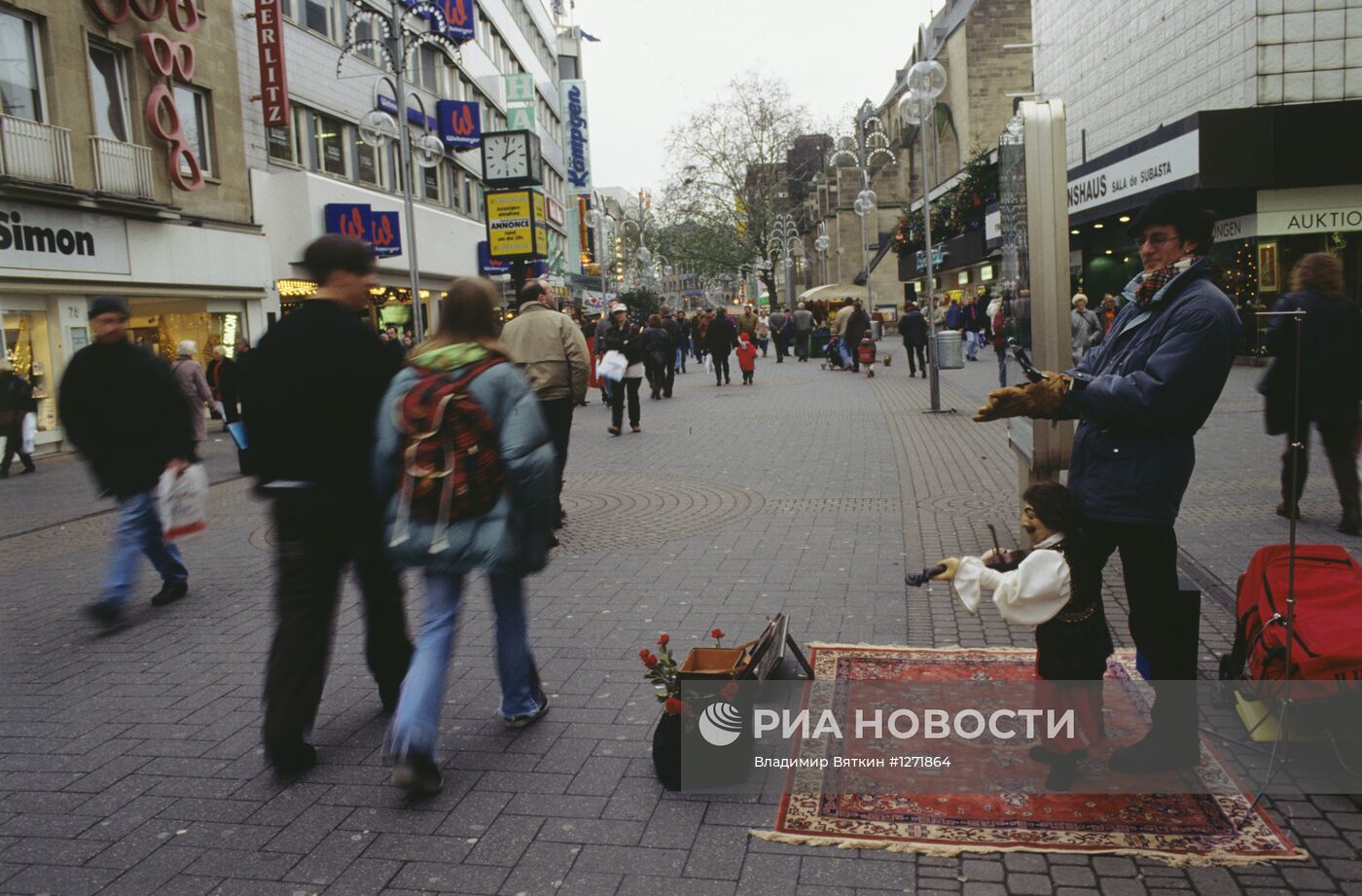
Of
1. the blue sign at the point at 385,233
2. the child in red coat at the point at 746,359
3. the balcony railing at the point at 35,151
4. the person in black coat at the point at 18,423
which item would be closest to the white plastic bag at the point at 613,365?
the person in black coat at the point at 18,423

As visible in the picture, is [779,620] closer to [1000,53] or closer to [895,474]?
[895,474]

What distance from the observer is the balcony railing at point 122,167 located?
1817 cm

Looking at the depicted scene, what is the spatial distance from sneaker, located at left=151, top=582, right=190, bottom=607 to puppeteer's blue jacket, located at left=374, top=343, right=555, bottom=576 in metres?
3.64

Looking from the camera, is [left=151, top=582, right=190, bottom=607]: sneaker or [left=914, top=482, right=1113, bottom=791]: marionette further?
[left=151, top=582, right=190, bottom=607]: sneaker

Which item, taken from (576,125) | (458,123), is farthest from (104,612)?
(576,125)

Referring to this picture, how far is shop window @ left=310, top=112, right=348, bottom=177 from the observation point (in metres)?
26.4

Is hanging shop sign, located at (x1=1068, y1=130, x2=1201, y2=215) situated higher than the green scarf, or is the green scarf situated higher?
hanging shop sign, located at (x1=1068, y1=130, x2=1201, y2=215)

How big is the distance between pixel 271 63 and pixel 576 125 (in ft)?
141

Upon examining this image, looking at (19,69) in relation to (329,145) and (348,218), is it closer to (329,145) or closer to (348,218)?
(348,218)

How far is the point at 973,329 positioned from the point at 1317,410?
2379 centimetres

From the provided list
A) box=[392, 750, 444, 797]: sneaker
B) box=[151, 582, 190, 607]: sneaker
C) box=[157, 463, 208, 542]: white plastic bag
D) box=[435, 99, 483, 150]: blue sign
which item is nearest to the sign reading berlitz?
box=[435, 99, 483, 150]: blue sign

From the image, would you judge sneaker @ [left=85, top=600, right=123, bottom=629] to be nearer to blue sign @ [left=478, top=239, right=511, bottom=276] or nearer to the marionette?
the marionette

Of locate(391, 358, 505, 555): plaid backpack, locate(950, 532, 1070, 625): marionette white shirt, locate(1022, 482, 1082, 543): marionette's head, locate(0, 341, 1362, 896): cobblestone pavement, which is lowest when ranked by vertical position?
locate(0, 341, 1362, 896): cobblestone pavement

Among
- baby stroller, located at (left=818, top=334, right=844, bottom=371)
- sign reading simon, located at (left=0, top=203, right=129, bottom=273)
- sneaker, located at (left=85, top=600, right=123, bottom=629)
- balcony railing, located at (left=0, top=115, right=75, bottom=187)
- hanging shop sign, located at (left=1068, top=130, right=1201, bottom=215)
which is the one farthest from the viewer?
baby stroller, located at (left=818, top=334, right=844, bottom=371)
